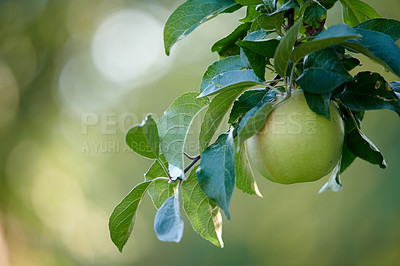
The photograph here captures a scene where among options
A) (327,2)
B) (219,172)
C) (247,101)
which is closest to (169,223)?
(219,172)

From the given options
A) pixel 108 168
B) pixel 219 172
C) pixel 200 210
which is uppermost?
pixel 219 172

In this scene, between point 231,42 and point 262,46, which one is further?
point 231,42

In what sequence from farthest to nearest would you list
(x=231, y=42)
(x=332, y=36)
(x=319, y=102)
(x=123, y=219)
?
1. (x=231, y=42)
2. (x=123, y=219)
3. (x=319, y=102)
4. (x=332, y=36)

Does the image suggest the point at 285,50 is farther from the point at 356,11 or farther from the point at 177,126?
the point at 356,11

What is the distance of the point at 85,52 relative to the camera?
3.48m

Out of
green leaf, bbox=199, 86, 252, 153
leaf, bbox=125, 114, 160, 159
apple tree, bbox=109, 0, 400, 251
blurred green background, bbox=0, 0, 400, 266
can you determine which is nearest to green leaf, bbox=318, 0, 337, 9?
apple tree, bbox=109, 0, 400, 251

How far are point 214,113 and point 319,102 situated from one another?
0.16 metres

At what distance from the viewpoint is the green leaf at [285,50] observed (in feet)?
1.49

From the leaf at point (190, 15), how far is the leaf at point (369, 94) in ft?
0.85

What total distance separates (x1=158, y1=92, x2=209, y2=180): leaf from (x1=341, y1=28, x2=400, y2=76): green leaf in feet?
0.81

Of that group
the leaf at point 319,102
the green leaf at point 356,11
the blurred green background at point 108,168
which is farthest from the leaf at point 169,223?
the blurred green background at point 108,168

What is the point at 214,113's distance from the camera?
0.59 metres

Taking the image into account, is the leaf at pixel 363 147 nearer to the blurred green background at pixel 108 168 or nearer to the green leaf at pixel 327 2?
the green leaf at pixel 327 2

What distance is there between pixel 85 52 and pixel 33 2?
0.61m
